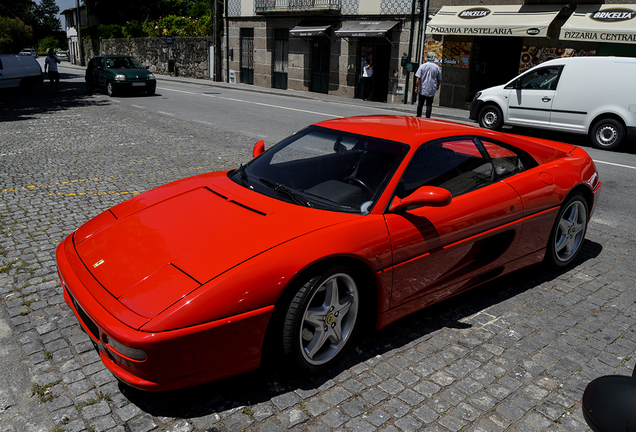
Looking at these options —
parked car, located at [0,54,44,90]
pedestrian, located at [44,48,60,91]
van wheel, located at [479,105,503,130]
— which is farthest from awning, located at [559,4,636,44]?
parked car, located at [0,54,44,90]

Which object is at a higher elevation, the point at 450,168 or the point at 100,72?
the point at 450,168

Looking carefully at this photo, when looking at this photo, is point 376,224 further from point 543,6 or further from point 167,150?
point 543,6

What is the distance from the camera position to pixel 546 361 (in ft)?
11.0

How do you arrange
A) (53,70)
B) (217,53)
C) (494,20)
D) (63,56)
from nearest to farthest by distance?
(494,20)
(53,70)
(217,53)
(63,56)

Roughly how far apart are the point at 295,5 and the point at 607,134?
18.1 metres

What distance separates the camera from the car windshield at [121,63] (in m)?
20.5

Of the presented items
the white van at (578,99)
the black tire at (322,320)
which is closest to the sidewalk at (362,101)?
the white van at (578,99)

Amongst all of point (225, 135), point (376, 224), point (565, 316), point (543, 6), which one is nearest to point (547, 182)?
point (565, 316)

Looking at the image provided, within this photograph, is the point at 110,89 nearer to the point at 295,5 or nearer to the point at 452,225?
the point at 295,5

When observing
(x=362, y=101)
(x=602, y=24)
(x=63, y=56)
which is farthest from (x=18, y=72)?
(x=63, y=56)

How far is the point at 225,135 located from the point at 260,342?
29.8 ft

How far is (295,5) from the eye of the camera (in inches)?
1013

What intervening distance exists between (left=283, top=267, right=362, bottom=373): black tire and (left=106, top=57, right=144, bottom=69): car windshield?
65.7 ft

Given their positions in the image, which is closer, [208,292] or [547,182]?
[208,292]
